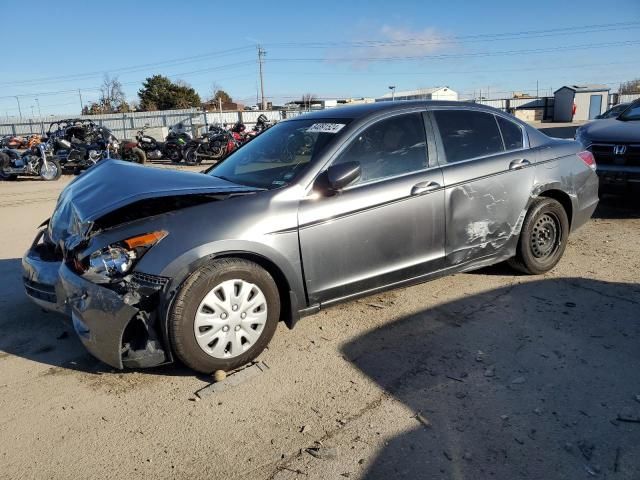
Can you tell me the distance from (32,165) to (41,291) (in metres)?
13.4

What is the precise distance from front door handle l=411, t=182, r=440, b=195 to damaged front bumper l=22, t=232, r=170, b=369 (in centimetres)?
194

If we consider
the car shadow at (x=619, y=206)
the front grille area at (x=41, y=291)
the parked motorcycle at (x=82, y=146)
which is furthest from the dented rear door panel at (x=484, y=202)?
the parked motorcycle at (x=82, y=146)

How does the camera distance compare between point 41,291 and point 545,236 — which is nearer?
point 41,291

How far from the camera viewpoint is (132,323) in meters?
2.94

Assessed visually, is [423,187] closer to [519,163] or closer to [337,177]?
[337,177]

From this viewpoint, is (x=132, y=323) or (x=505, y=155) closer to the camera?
(x=132, y=323)

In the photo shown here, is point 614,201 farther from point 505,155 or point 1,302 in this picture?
point 1,302

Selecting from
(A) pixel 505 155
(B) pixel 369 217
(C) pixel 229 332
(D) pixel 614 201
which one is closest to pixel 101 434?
(C) pixel 229 332

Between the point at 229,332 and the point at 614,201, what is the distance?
7.49 meters

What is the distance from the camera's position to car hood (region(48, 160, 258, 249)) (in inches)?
122

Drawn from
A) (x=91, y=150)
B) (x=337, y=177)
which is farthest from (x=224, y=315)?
(x=91, y=150)

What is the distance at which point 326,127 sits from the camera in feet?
12.6

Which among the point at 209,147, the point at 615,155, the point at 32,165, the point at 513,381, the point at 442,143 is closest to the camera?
the point at 513,381

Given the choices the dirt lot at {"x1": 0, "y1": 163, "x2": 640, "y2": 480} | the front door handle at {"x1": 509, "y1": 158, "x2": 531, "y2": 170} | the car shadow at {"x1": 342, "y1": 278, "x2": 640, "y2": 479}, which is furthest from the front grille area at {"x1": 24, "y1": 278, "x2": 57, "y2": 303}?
the front door handle at {"x1": 509, "y1": 158, "x2": 531, "y2": 170}
